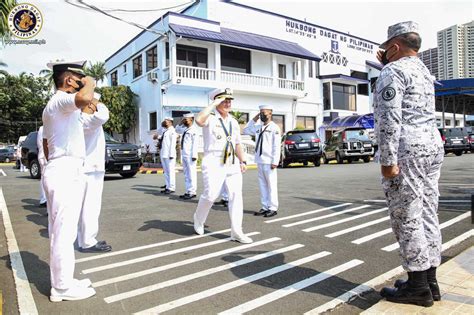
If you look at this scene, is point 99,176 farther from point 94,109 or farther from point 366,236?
point 366,236

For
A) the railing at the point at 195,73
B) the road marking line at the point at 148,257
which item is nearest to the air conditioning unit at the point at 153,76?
the railing at the point at 195,73

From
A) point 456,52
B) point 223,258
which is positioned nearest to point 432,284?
point 223,258

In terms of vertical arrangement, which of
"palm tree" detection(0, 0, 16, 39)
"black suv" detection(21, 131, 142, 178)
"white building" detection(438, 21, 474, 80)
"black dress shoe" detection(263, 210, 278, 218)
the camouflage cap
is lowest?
"black dress shoe" detection(263, 210, 278, 218)

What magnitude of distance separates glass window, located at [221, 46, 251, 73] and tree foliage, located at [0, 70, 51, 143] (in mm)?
30759

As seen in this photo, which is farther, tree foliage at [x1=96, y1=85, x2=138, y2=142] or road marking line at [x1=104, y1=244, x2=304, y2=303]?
tree foliage at [x1=96, y1=85, x2=138, y2=142]

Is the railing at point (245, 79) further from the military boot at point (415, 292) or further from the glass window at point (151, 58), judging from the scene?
the military boot at point (415, 292)

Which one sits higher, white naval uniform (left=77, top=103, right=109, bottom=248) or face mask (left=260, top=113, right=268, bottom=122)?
face mask (left=260, top=113, right=268, bottom=122)

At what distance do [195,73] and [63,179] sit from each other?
20.2 m

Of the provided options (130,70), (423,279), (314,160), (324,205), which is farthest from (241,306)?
(130,70)

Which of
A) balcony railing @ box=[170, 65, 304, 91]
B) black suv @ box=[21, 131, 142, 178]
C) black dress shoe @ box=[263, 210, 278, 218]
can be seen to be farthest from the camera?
balcony railing @ box=[170, 65, 304, 91]

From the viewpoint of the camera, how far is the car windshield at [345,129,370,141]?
800 inches

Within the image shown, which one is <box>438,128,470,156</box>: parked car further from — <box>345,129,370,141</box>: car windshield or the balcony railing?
the balcony railing

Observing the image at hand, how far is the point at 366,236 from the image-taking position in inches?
205

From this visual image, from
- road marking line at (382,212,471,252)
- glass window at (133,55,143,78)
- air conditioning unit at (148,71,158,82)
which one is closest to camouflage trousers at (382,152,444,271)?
road marking line at (382,212,471,252)
